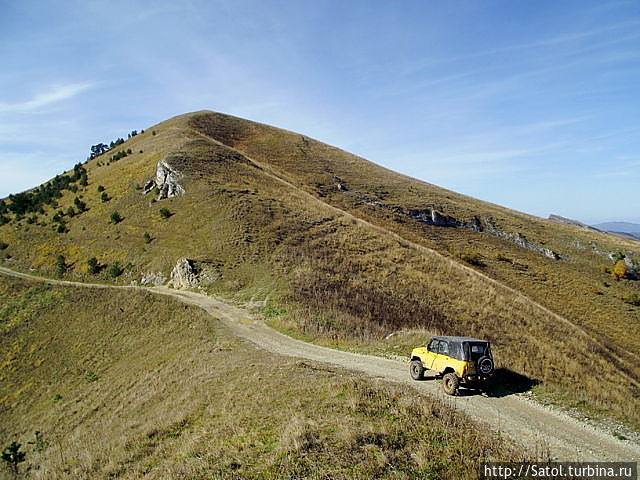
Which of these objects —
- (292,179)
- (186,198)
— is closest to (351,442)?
(186,198)

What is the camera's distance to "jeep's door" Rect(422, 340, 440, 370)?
46.5ft

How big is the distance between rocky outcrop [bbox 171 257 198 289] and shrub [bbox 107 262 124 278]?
7.05 metres

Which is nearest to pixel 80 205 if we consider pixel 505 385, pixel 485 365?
pixel 485 365

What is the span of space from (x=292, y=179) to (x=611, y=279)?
5727 centimetres

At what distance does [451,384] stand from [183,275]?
27876mm

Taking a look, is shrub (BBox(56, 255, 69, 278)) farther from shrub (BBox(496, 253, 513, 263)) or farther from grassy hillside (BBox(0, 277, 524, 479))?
shrub (BBox(496, 253, 513, 263))

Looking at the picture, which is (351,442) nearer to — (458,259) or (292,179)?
(458,259)

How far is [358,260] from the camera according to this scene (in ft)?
128

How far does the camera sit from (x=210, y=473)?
8414 millimetres

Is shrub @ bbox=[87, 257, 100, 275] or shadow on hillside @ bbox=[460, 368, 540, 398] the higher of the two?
shrub @ bbox=[87, 257, 100, 275]

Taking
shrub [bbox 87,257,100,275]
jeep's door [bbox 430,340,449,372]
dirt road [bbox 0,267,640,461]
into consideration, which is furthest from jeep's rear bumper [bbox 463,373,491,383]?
shrub [bbox 87,257,100,275]

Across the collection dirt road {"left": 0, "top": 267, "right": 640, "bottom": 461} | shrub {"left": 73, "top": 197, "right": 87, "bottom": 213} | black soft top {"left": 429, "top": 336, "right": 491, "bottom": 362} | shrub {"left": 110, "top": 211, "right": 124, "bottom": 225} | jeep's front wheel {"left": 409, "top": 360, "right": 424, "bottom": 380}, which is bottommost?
dirt road {"left": 0, "top": 267, "right": 640, "bottom": 461}

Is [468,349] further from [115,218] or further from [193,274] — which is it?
[115,218]

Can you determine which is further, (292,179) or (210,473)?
(292,179)
